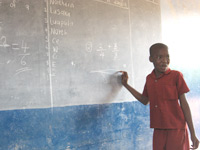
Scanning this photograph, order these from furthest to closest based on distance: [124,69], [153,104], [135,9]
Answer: [135,9] → [124,69] → [153,104]

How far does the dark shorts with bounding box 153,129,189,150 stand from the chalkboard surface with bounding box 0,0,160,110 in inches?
30.3

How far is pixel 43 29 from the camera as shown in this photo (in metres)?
2.28

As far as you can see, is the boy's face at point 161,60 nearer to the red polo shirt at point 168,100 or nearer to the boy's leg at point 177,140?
the red polo shirt at point 168,100

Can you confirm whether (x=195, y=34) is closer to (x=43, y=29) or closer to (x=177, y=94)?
(x=177, y=94)

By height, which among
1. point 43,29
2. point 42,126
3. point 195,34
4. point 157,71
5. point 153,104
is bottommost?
point 42,126

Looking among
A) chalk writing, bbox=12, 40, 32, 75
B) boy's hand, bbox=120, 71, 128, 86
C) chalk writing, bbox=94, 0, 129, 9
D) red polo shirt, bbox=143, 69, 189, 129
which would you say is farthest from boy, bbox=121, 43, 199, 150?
chalk writing, bbox=12, 40, 32, 75

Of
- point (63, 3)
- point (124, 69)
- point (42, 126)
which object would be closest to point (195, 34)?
point (124, 69)

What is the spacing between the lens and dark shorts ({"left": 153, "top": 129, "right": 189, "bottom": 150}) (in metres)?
2.20

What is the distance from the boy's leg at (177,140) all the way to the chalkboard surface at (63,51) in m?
0.85

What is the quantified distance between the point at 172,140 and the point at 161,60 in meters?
0.74

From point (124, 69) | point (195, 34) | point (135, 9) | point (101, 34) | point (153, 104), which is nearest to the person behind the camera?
point (153, 104)

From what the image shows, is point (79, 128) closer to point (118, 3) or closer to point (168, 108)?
point (168, 108)

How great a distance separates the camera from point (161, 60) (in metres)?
2.38

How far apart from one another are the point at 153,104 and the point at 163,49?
1.78 ft
